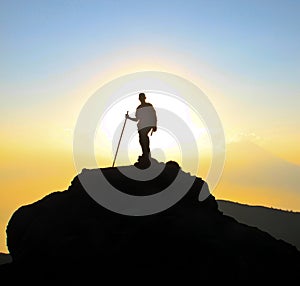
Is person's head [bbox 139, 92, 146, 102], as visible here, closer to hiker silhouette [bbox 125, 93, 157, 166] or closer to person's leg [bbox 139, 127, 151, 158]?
hiker silhouette [bbox 125, 93, 157, 166]

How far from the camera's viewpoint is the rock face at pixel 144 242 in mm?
22281

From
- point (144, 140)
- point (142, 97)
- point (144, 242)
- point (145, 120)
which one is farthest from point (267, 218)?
point (144, 242)

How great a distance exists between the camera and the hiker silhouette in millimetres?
26297

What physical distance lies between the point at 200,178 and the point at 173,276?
7816 millimetres

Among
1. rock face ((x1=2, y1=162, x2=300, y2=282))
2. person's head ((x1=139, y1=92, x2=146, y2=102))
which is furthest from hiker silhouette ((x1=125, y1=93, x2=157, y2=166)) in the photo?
rock face ((x1=2, y1=162, x2=300, y2=282))

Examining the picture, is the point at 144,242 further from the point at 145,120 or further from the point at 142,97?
the point at 142,97

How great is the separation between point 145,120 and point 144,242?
6.70m

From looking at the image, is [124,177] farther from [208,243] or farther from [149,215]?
[208,243]

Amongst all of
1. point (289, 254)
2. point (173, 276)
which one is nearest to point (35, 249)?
point (173, 276)

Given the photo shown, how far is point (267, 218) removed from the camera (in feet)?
314

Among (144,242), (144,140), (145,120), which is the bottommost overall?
(144,242)

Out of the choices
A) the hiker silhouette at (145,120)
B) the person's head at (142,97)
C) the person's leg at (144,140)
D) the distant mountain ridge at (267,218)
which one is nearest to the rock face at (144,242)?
the person's leg at (144,140)

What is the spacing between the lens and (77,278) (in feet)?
74.0

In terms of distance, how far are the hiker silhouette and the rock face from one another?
6.35ft
